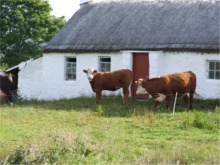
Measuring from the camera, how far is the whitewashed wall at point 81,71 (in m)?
19.5

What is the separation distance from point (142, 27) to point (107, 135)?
9.99m

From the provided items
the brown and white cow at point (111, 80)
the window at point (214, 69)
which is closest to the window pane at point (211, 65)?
the window at point (214, 69)

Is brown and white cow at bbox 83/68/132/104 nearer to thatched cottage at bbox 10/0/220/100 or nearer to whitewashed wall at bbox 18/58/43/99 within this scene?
thatched cottage at bbox 10/0/220/100

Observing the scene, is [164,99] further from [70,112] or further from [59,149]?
[59,149]

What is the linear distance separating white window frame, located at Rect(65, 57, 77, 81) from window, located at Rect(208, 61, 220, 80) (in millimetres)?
6196

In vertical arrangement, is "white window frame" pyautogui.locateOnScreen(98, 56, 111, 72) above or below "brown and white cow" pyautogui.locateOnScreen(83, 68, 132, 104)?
above

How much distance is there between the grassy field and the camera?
987 cm

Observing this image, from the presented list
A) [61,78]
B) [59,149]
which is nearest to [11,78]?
[61,78]

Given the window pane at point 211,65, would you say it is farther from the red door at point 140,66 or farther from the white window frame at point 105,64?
the white window frame at point 105,64

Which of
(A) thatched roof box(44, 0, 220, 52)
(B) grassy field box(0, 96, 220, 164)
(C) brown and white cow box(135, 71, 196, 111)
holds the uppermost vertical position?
(A) thatched roof box(44, 0, 220, 52)

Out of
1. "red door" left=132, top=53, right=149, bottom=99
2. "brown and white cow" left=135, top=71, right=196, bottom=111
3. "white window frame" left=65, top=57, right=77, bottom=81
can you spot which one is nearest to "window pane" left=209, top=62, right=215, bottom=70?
"red door" left=132, top=53, right=149, bottom=99

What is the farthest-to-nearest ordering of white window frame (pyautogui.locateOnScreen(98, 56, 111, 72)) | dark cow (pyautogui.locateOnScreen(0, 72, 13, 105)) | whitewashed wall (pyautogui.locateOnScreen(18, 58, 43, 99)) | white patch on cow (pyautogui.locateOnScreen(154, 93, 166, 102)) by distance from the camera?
whitewashed wall (pyautogui.locateOnScreen(18, 58, 43, 99)) < white window frame (pyautogui.locateOnScreen(98, 56, 111, 72)) < dark cow (pyautogui.locateOnScreen(0, 72, 13, 105)) < white patch on cow (pyautogui.locateOnScreen(154, 93, 166, 102))

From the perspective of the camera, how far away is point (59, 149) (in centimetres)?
997

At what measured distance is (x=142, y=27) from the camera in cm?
2148
